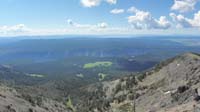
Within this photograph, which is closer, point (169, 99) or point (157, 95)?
point (169, 99)

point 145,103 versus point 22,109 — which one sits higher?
point 22,109

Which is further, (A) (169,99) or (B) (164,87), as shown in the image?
(B) (164,87)

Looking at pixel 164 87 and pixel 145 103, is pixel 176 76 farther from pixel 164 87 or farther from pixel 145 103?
pixel 145 103

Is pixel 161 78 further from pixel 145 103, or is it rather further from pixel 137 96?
pixel 145 103

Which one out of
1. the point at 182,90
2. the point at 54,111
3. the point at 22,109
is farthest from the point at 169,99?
the point at 22,109

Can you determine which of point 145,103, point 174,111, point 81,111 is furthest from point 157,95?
point 174,111

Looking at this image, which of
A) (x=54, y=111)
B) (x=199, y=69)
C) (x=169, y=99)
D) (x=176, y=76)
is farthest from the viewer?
(x=176, y=76)

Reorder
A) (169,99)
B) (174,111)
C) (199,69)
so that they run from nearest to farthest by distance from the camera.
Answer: (174,111) → (169,99) → (199,69)

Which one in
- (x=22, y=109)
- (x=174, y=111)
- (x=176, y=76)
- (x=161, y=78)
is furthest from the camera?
(x=161, y=78)

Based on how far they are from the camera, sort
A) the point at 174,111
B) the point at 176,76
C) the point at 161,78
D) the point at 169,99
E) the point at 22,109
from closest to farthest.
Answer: the point at 174,111 → the point at 22,109 → the point at 169,99 → the point at 176,76 → the point at 161,78
